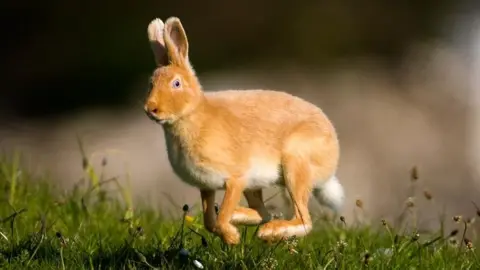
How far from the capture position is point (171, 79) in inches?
143

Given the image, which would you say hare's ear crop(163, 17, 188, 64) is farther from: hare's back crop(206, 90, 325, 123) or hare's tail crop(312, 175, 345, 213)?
hare's tail crop(312, 175, 345, 213)

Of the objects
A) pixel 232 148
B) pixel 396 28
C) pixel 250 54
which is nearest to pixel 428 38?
pixel 396 28

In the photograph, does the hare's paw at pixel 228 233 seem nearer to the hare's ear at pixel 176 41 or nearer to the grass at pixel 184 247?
the grass at pixel 184 247

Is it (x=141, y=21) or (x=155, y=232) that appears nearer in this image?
(x=155, y=232)

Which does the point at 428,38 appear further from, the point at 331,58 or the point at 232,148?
the point at 232,148

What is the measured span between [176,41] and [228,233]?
0.67 meters

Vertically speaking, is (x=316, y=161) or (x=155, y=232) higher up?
(x=316, y=161)

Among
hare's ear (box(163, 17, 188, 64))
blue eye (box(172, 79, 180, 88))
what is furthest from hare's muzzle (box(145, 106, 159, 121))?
hare's ear (box(163, 17, 188, 64))

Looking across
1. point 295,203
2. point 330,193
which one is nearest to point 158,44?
point 295,203

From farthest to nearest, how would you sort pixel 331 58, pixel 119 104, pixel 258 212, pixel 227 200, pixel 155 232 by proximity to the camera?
pixel 331 58
pixel 119 104
pixel 155 232
pixel 258 212
pixel 227 200

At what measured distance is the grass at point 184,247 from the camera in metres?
4.02

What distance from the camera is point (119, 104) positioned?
11953 millimetres

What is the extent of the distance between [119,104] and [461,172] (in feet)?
12.5

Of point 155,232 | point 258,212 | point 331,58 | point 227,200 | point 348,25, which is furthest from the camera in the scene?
point 348,25
